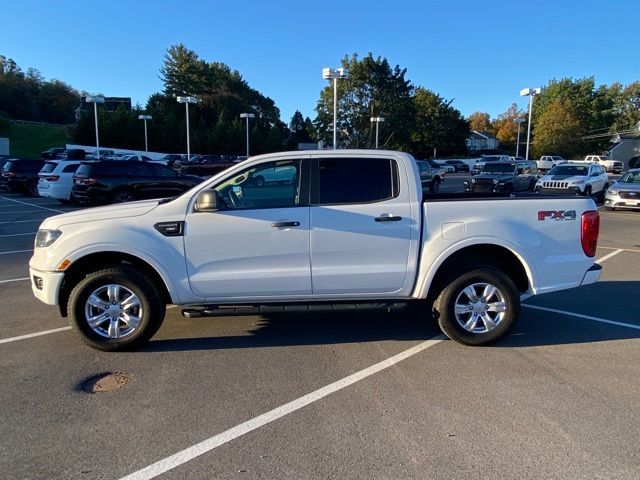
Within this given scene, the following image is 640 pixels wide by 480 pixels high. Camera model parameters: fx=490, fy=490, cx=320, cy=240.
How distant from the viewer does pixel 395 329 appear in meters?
5.57

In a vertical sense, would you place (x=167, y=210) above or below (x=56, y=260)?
above

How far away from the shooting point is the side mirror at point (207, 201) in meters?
4.55

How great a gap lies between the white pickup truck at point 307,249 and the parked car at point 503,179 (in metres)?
17.1

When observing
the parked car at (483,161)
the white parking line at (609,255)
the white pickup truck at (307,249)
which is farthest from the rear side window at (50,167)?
the white parking line at (609,255)

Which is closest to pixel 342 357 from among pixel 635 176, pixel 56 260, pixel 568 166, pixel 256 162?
pixel 256 162

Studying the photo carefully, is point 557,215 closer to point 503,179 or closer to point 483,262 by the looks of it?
point 483,262

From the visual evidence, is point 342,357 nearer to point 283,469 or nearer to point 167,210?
point 283,469

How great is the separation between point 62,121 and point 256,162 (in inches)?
5413

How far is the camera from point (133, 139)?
6756cm

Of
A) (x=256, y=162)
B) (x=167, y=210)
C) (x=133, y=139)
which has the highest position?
(x=133, y=139)

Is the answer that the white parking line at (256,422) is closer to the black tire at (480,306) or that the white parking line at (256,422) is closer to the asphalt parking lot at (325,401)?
the asphalt parking lot at (325,401)

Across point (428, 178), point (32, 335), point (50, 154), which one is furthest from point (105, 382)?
point (50, 154)

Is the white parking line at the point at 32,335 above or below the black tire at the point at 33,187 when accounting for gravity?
below

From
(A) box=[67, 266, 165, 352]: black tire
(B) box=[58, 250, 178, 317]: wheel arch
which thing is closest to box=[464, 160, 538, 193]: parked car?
(B) box=[58, 250, 178, 317]: wheel arch
